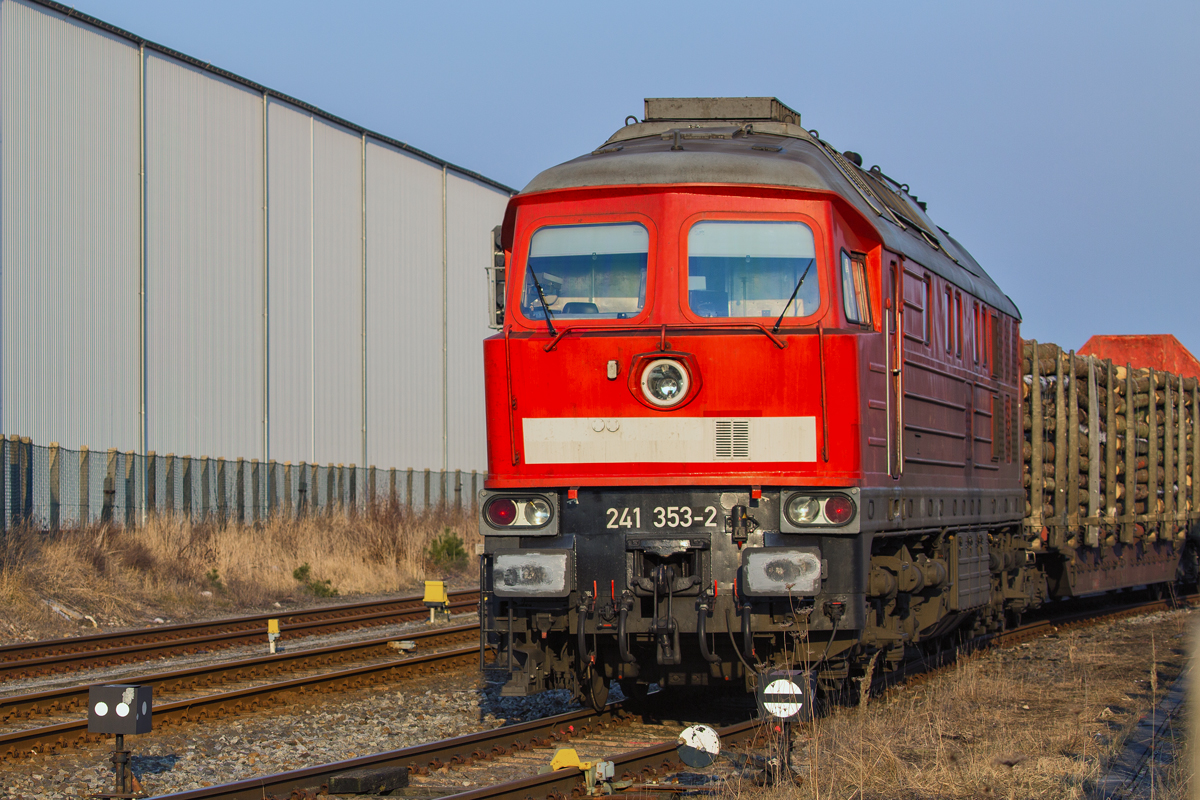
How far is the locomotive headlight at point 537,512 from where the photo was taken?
26.3ft

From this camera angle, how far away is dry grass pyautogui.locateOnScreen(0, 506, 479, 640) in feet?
52.3

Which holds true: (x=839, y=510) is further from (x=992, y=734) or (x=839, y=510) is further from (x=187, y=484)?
(x=187, y=484)

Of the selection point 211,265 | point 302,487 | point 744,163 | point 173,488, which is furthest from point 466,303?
point 744,163

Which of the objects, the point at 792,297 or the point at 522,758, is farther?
the point at 522,758

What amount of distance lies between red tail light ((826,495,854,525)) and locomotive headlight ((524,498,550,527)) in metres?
1.68

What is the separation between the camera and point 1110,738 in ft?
28.0

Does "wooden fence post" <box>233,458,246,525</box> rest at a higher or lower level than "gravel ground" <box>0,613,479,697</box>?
higher

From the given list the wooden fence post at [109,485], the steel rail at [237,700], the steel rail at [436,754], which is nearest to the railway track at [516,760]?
the steel rail at [436,754]

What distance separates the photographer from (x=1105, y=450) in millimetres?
17344

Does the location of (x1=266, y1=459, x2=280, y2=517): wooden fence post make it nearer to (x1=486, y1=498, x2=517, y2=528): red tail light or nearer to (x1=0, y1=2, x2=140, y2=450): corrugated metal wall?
(x1=0, y1=2, x2=140, y2=450): corrugated metal wall

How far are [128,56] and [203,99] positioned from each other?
1.96m

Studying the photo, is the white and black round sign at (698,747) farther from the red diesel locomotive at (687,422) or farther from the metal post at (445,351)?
the metal post at (445,351)

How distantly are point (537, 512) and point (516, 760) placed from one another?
1558 millimetres

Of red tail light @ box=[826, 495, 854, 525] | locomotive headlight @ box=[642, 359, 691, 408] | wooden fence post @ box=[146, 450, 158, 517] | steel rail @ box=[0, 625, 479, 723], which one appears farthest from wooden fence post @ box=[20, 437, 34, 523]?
red tail light @ box=[826, 495, 854, 525]
